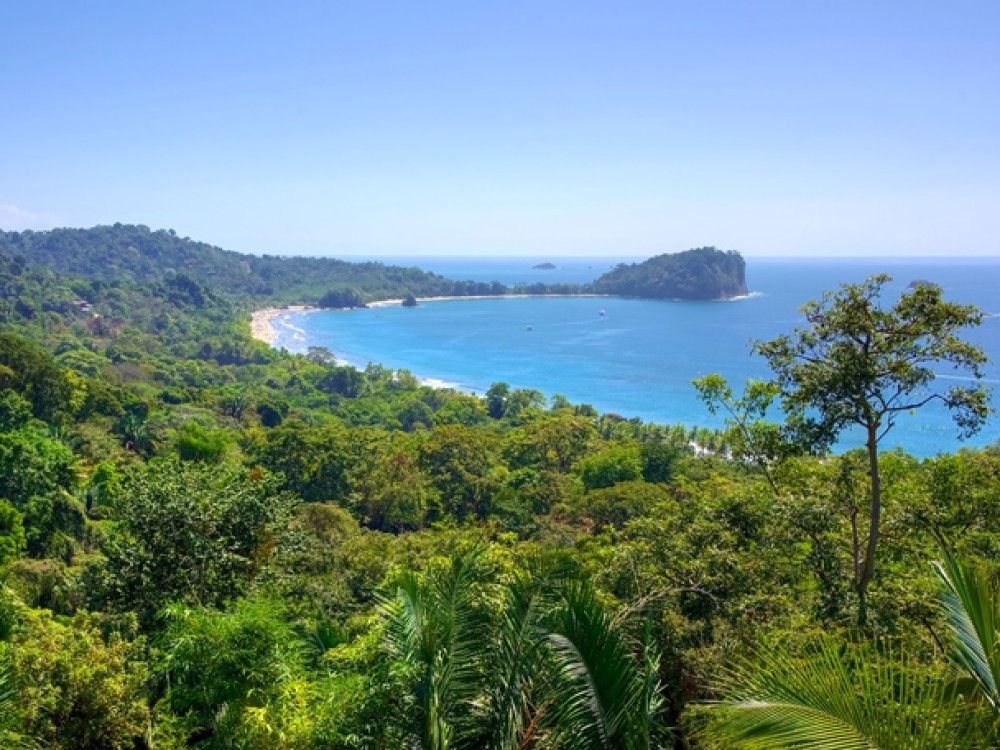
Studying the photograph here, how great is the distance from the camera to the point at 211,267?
19088 centimetres

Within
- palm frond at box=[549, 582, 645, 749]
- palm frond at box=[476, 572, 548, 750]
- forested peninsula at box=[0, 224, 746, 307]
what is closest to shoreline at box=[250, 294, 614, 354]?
forested peninsula at box=[0, 224, 746, 307]

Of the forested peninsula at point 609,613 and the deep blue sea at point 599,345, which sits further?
the deep blue sea at point 599,345

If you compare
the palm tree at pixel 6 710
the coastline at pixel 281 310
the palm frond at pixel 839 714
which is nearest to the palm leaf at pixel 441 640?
the palm frond at pixel 839 714

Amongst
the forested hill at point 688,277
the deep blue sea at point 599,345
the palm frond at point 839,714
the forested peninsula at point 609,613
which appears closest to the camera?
the palm frond at point 839,714

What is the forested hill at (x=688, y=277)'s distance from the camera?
160 m

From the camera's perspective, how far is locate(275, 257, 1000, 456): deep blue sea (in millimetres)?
63219

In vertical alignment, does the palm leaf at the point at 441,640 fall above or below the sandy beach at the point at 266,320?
above

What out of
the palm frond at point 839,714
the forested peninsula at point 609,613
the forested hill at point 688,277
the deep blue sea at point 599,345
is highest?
the forested hill at point 688,277

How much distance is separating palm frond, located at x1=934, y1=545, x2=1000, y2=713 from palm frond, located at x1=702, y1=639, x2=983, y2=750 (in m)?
0.14

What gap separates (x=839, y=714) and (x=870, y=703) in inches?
4.6

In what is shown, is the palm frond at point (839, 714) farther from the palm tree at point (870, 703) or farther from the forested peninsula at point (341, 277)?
the forested peninsula at point (341, 277)

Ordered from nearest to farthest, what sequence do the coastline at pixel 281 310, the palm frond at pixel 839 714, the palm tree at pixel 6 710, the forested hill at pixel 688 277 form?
the palm frond at pixel 839 714, the palm tree at pixel 6 710, the coastline at pixel 281 310, the forested hill at pixel 688 277

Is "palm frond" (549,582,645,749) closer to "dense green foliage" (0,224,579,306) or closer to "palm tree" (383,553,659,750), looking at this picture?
"palm tree" (383,553,659,750)

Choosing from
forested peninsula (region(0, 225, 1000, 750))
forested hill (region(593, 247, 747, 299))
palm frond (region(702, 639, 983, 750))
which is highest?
forested hill (region(593, 247, 747, 299))
